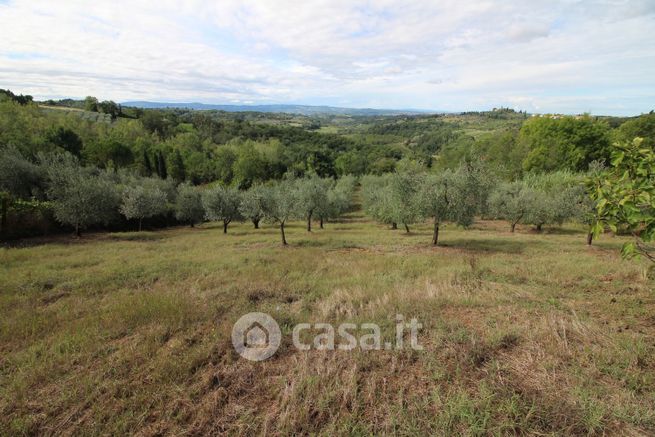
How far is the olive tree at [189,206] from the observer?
42.7m

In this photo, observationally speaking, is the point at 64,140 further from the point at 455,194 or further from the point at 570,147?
the point at 570,147

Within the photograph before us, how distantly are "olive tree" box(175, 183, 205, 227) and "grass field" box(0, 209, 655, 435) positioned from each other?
33.2 m

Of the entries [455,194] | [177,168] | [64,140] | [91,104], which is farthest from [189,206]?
[91,104]

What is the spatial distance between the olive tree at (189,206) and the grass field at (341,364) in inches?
1307

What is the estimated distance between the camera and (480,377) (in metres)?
4.75

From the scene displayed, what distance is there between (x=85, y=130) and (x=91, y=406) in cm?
8773

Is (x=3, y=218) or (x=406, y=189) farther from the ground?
(x=406, y=189)

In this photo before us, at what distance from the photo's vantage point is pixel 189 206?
4288 cm

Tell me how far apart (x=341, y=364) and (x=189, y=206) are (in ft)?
142

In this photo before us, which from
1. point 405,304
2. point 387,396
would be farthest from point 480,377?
point 405,304

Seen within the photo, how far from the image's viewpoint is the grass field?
4.11 m

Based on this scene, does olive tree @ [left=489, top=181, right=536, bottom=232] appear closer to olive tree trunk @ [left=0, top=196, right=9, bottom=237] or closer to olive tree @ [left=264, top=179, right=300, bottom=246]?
olive tree @ [left=264, top=179, right=300, bottom=246]

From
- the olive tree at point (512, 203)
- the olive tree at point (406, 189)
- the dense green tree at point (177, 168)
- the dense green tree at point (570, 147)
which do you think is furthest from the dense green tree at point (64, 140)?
the dense green tree at point (570, 147)

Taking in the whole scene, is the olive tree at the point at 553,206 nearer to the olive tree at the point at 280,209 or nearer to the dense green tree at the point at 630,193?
the olive tree at the point at 280,209
